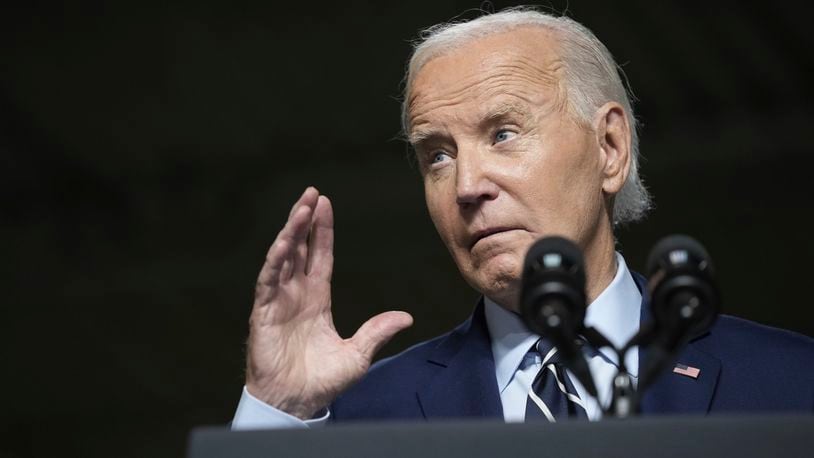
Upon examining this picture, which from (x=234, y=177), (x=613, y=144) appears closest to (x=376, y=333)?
(x=613, y=144)

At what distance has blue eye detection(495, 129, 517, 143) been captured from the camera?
7.63 ft

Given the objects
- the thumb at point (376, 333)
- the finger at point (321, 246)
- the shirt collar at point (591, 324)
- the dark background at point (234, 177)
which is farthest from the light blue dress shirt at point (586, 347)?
the dark background at point (234, 177)

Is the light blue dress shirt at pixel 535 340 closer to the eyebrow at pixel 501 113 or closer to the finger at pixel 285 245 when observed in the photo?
the eyebrow at pixel 501 113

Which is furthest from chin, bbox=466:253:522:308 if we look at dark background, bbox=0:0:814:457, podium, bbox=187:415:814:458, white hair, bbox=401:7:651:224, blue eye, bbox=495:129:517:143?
dark background, bbox=0:0:814:457

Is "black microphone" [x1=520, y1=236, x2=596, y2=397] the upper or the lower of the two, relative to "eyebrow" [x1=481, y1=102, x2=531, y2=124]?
upper

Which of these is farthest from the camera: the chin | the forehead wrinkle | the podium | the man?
the forehead wrinkle

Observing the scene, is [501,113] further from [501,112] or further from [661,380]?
[661,380]

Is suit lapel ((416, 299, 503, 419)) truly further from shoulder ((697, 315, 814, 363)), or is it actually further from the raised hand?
shoulder ((697, 315, 814, 363))

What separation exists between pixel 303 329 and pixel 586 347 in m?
0.51

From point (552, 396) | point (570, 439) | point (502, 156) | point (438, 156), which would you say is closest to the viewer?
point (570, 439)

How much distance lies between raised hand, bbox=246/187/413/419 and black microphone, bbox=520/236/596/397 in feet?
2.21

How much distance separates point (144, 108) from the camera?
5801mm

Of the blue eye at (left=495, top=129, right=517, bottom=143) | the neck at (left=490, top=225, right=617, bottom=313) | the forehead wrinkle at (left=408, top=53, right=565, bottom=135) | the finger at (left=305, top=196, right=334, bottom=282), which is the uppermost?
the forehead wrinkle at (left=408, top=53, right=565, bottom=135)

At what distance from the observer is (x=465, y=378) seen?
2.36 m
